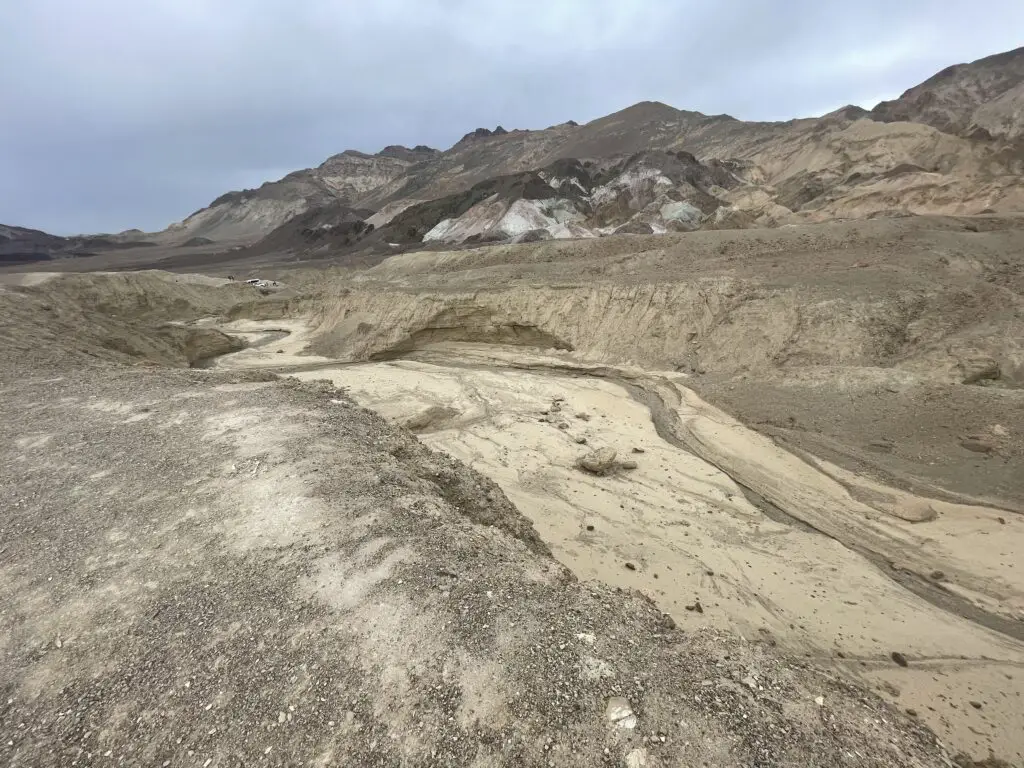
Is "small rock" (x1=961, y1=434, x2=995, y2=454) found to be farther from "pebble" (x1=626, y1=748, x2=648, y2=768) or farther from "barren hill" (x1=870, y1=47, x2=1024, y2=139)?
"barren hill" (x1=870, y1=47, x2=1024, y2=139)

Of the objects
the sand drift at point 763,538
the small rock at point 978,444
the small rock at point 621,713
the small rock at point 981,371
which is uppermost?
the small rock at point 621,713

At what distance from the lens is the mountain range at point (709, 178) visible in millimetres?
28484

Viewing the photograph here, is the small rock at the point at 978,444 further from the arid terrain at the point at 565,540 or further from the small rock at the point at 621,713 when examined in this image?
the small rock at the point at 621,713

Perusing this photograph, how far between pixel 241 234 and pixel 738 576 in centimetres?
9563

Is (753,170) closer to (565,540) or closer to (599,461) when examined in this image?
(599,461)

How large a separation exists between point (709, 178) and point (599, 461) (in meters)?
40.5

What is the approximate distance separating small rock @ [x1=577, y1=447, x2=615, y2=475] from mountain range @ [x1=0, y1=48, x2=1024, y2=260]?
77.8 feet

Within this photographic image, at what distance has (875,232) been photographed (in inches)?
631

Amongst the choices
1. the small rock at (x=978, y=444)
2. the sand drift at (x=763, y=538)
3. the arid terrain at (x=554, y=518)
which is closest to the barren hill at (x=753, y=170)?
the arid terrain at (x=554, y=518)

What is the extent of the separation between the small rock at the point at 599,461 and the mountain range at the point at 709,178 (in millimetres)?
23702

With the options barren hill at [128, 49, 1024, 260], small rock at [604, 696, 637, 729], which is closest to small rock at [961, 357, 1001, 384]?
small rock at [604, 696, 637, 729]

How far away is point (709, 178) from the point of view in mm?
42188

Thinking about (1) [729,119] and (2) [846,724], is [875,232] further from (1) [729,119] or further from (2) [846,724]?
(1) [729,119]

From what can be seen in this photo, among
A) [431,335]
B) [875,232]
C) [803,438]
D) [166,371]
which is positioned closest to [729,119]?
[875,232]
